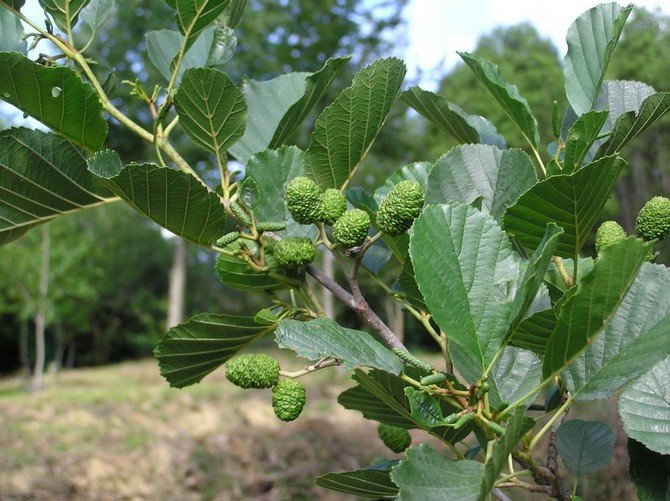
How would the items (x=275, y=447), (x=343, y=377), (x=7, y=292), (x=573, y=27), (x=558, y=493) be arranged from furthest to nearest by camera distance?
(x=7, y=292) < (x=343, y=377) < (x=275, y=447) < (x=573, y=27) < (x=558, y=493)

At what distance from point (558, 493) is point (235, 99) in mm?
418

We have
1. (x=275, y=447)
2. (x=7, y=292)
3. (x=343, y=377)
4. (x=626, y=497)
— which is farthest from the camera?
(x=7, y=292)

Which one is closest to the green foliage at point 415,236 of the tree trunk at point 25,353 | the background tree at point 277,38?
the background tree at point 277,38

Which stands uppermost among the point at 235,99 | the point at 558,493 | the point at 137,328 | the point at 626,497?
the point at 137,328

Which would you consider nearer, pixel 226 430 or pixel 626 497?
pixel 626 497

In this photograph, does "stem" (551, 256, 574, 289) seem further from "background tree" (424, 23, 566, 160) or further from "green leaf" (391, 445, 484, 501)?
"background tree" (424, 23, 566, 160)

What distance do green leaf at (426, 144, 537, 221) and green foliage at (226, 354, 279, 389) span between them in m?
0.20

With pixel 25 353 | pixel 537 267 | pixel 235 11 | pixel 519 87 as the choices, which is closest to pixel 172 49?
pixel 235 11

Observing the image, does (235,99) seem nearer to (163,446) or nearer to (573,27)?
(573,27)

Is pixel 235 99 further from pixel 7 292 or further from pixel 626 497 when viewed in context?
pixel 7 292

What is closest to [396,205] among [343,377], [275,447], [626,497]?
[626,497]

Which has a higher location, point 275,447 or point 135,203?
point 135,203

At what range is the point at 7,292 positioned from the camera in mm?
10938

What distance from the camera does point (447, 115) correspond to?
712 millimetres
